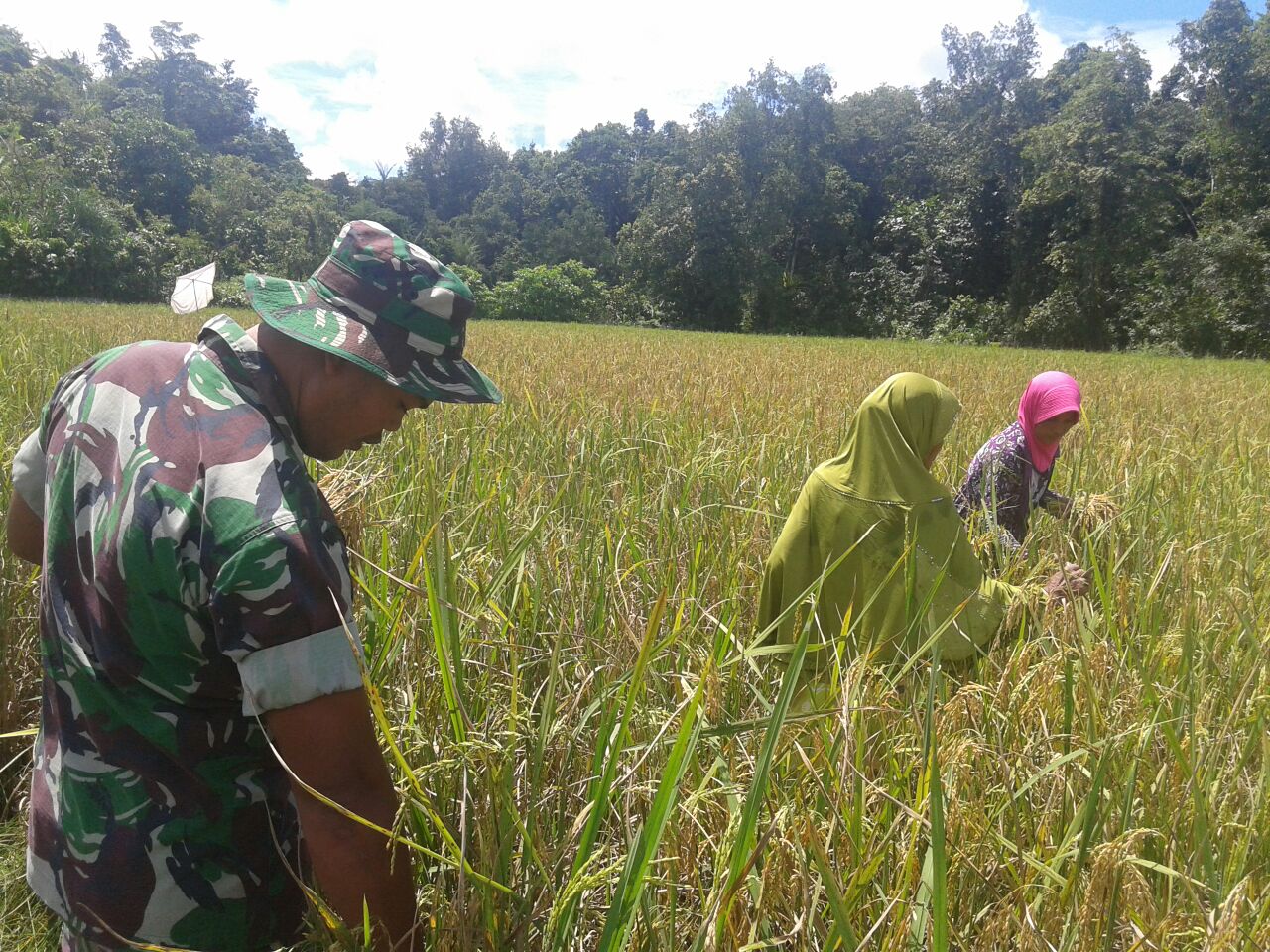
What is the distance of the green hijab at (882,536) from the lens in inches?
77.3

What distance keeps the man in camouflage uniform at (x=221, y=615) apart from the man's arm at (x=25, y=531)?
6 cm

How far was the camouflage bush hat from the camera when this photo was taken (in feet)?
3.47

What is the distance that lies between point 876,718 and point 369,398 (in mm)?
1068

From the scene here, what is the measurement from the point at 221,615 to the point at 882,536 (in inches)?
60.5

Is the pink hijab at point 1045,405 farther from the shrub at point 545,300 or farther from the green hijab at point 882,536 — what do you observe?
the shrub at point 545,300

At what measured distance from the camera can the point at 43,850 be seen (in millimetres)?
1074

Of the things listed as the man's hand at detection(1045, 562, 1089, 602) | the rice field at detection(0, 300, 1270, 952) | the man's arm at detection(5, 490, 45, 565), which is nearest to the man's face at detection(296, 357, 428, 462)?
the rice field at detection(0, 300, 1270, 952)

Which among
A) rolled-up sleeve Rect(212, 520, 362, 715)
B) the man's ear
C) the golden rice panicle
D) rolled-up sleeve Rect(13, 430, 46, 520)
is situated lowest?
the golden rice panicle

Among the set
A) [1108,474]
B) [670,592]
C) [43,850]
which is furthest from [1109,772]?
[1108,474]

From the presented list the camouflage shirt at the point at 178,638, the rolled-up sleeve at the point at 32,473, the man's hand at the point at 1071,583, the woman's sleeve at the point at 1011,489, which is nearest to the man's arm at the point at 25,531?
the rolled-up sleeve at the point at 32,473

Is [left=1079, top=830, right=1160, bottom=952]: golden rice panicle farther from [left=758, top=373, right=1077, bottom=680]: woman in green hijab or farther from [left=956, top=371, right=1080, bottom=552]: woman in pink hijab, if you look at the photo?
[left=956, top=371, right=1080, bottom=552]: woman in pink hijab

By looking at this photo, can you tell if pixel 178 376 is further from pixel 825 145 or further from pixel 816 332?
pixel 825 145

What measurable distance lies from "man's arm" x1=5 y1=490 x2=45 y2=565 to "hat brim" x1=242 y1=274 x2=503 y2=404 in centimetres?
51

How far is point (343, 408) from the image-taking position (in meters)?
1.09
